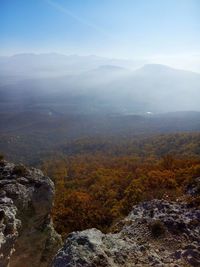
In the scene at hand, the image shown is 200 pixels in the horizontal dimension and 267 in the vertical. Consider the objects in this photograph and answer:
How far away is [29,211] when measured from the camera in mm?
19734

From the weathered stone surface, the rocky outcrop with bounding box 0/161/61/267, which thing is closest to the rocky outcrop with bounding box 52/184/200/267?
the weathered stone surface

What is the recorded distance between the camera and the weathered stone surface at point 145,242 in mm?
12891

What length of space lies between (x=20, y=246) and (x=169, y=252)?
Result: 7.43 metres

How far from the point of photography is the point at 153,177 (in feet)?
125

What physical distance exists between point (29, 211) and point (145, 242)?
6519mm

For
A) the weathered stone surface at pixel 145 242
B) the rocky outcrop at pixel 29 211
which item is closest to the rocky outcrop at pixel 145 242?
the weathered stone surface at pixel 145 242

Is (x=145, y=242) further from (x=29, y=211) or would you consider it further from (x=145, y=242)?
(x=29, y=211)

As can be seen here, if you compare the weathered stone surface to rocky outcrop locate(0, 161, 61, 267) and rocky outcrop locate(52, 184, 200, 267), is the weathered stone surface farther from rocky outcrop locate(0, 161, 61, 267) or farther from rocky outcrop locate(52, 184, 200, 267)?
rocky outcrop locate(0, 161, 61, 267)

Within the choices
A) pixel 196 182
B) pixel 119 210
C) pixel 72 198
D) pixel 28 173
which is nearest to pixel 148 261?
pixel 28 173

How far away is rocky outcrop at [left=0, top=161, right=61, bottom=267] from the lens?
18594 millimetres

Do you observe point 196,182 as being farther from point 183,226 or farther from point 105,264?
point 105,264

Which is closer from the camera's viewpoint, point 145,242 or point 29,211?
point 145,242

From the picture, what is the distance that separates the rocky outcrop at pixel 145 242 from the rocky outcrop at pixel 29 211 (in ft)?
12.9

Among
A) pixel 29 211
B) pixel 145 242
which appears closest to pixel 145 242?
pixel 145 242
